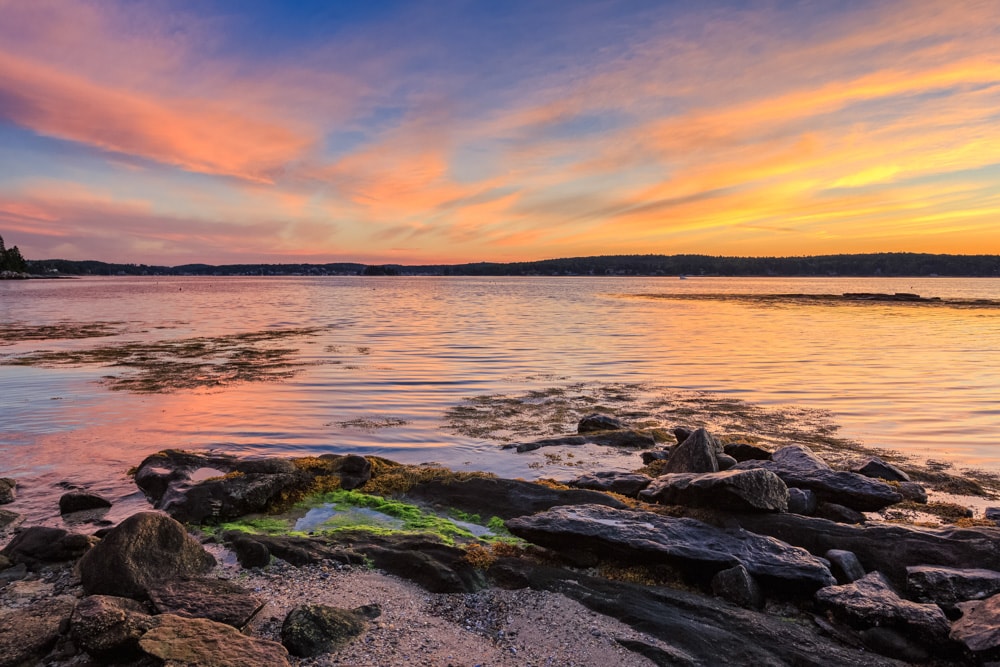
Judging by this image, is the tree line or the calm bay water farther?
the tree line

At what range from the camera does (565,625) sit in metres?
5.50

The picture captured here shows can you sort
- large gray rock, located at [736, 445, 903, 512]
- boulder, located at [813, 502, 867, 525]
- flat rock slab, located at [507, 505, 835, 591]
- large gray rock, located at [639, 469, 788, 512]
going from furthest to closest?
1. large gray rock, located at [736, 445, 903, 512]
2. boulder, located at [813, 502, 867, 525]
3. large gray rock, located at [639, 469, 788, 512]
4. flat rock slab, located at [507, 505, 835, 591]

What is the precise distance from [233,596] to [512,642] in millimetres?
2757

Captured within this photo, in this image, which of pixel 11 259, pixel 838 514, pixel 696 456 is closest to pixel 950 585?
pixel 838 514

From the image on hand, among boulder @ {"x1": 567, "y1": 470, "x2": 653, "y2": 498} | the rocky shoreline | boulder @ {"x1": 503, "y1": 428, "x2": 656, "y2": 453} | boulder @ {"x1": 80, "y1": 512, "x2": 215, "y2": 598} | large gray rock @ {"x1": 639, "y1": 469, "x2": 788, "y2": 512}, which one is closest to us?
the rocky shoreline

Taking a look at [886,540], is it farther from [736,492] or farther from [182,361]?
[182,361]

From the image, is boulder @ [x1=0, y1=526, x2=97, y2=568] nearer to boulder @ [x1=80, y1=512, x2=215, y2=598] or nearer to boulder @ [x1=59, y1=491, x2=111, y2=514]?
boulder @ [x1=80, y1=512, x2=215, y2=598]

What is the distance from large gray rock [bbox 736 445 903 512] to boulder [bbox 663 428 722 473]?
0.99 m

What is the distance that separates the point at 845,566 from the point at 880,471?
14.0 feet

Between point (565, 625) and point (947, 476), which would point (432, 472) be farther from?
point (947, 476)

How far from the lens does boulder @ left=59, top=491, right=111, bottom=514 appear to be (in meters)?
8.49

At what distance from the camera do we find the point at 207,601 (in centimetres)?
550

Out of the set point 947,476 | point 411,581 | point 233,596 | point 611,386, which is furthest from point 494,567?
point 611,386

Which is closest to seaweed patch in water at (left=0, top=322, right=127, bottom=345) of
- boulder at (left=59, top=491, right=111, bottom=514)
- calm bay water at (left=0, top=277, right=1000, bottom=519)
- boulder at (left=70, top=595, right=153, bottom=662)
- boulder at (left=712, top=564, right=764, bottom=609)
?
calm bay water at (left=0, top=277, right=1000, bottom=519)
